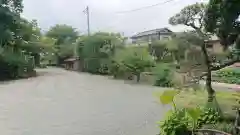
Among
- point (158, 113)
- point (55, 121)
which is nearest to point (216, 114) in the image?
point (158, 113)

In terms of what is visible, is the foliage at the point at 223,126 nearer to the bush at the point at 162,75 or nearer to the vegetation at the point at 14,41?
the bush at the point at 162,75

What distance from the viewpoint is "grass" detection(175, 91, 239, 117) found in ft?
22.0

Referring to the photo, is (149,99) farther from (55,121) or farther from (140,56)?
(140,56)

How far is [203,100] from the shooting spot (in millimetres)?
7906

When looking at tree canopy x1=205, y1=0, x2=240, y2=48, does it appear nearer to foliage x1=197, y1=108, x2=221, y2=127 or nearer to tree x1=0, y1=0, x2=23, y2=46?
foliage x1=197, y1=108, x2=221, y2=127

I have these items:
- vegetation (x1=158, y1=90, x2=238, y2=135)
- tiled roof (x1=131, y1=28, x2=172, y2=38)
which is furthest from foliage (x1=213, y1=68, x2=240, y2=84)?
tiled roof (x1=131, y1=28, x2=172, y2=38)

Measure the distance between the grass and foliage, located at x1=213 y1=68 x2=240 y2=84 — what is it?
35.8 ft

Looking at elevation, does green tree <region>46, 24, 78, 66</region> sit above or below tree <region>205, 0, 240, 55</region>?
above

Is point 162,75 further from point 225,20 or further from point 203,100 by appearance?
point 225,20

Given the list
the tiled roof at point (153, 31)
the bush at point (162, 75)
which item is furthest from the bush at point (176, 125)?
the tiled roof at point (153, 31)

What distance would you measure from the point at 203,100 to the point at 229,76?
1253 cm

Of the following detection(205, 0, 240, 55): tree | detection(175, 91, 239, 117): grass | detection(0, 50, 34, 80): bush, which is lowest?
detection(175, 91, 239, 117): grass

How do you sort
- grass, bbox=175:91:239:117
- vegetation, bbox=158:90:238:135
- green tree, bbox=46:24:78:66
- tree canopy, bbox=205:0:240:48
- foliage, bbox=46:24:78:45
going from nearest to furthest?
tree canopy, bbox=205:0:240:48
vegetation, bbox=158:90:238:135
grass, bbox=175:91:239:117
green tree, bbox=46:24:78:66
foliage, bbox=46:24:78:45

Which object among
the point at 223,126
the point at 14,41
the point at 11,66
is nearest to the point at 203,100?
the point at 223,126
